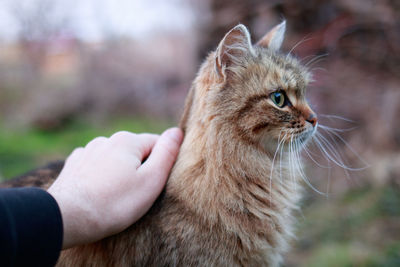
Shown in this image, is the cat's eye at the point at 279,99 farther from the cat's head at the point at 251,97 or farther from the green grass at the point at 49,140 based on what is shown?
the green grass at the point at 49,140

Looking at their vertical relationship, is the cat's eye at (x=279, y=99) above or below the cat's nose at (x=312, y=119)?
above

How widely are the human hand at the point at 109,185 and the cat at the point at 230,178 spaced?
141mm

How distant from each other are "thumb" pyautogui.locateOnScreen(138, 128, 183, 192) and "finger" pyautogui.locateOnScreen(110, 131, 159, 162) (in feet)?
0.22

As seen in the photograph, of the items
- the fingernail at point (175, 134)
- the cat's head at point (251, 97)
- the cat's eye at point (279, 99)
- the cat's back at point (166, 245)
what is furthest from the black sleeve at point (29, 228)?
the cat's eye at point (279, 99)

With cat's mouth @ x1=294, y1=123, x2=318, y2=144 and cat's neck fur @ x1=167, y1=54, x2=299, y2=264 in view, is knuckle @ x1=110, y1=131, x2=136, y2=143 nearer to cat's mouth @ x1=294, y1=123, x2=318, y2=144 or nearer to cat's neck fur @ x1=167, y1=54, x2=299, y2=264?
cat's neck fur @ x1=167, y1=54, x2=299, y2=264

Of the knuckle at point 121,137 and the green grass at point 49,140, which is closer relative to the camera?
the knuckle at point 121,137

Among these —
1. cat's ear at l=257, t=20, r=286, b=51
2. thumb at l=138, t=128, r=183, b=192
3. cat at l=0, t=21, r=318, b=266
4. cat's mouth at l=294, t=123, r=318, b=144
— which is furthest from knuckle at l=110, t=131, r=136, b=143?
cat's ear at l=257, t=20, r=286, b=51

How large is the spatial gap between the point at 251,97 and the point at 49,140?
8498mm

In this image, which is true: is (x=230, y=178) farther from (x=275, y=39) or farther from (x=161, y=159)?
(x=275, y=39)

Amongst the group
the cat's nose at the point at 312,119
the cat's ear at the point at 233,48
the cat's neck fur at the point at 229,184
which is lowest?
the cat's neck fur at the point at 229,184

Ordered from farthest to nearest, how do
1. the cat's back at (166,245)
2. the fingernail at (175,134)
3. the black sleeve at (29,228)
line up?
the fingernail at (175,134), the cat's back at (166,245), the black sleeve at (29,228)

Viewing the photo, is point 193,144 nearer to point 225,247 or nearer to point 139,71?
point 225,247

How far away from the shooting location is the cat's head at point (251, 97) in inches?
74.2

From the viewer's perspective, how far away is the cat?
1749mm
